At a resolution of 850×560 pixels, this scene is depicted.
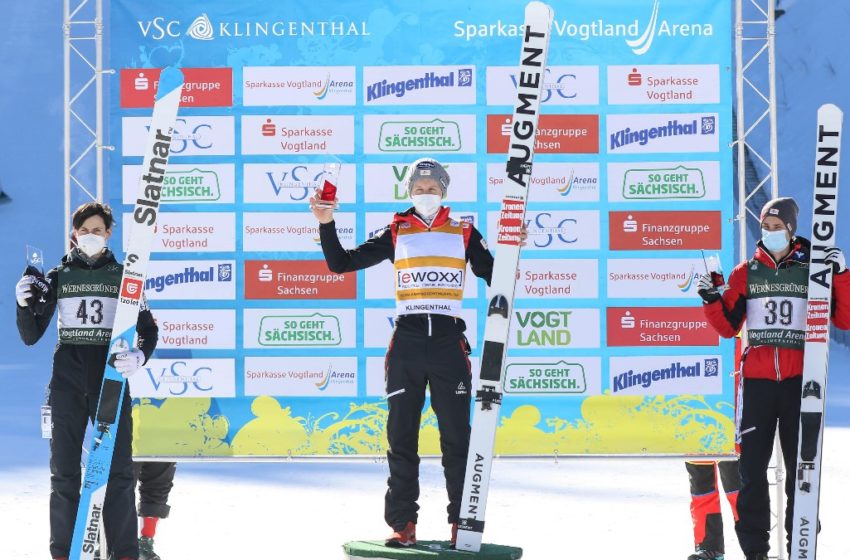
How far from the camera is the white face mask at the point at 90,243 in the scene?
5.08 m

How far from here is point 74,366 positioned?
5020 millimetres

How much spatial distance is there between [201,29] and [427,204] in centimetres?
199

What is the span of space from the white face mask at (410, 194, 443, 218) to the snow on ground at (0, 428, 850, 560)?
74.8 inches

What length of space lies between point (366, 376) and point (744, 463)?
2.24m

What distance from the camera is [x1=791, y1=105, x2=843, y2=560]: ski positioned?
4.96m

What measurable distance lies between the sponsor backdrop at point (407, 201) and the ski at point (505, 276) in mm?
1431

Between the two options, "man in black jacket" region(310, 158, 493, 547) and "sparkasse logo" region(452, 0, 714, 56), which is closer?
"man in black jacket" region(310, 158, 493, 547)

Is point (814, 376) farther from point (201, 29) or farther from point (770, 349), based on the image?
point (201, 29)

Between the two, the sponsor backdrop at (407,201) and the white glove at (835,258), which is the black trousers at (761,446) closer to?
the white glove at (835,258)

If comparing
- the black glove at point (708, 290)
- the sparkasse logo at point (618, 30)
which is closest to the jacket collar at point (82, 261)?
the sparkasse logo at point (618, 30)

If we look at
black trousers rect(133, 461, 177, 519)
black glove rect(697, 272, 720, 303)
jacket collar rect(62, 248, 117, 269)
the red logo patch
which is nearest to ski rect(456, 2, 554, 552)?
black glove rect(697, 272, 720, 303)

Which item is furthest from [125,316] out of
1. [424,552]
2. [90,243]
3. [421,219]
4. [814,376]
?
[814,376]

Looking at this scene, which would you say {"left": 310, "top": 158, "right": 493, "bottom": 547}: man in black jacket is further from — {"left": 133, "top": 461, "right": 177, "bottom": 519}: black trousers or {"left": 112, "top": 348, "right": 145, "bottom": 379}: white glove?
{"left": 133, "top": 461, "right": 177, "bottom": 519}: black trousers

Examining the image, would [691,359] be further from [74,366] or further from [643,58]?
[74,366]
